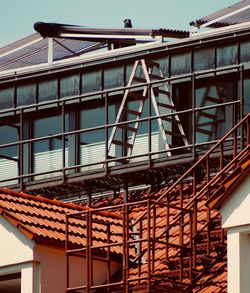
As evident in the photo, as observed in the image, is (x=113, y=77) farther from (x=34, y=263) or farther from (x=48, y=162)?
(x=34, y=263)

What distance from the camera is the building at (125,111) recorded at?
33500 millimetres

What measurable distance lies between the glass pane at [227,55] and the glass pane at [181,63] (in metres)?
0.76

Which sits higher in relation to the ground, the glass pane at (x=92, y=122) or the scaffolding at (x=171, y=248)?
the glass pane at (x=92, y=122)

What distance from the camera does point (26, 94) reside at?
3962 cm

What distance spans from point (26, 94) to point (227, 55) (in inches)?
229

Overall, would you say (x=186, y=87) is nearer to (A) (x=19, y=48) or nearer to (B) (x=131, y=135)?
(B) (x=131, y=135)

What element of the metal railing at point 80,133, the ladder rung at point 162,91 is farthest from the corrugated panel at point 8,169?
the ladder rung at point 162,91

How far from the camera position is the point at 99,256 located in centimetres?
2783

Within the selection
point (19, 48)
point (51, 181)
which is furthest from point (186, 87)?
point (19, 48)

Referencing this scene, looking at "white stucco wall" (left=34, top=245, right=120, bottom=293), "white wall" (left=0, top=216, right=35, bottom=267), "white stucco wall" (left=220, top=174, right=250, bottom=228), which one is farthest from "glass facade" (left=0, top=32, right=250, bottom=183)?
"white stucco wall" (left=220, top=174, right=250, bottom=228)

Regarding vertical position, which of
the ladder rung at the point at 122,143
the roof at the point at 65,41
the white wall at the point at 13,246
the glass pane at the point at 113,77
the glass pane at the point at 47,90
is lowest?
the white wall at the point at 13,246

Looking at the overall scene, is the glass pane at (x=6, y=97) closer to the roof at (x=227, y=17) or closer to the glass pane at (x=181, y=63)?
the glass pane at (x=181, y=63)

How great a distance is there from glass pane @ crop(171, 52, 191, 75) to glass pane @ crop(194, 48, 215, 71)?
0.62ft

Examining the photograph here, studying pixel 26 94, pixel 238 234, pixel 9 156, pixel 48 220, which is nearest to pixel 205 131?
pixel 9 156
